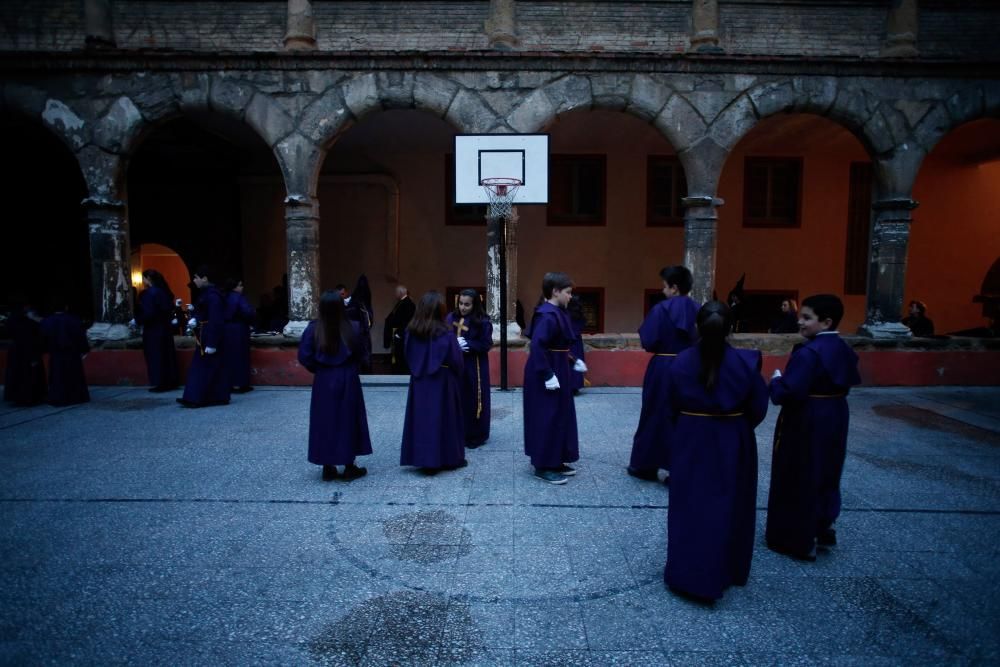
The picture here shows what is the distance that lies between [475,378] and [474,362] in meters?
0.17

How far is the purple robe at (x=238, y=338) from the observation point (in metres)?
8.83

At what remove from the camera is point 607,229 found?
13.7 meters

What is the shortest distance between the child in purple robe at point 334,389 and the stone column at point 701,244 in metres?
6.16

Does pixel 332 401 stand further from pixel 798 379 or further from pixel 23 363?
pixel 23 363

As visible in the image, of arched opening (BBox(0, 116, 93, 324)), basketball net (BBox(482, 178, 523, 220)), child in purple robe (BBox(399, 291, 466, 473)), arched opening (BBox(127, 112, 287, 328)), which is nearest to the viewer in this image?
child in purple robe (BBox(399, 291, 466, 473))

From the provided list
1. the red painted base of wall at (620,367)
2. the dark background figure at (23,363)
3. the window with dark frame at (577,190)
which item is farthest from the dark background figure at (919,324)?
the dark background figure at (23,363)

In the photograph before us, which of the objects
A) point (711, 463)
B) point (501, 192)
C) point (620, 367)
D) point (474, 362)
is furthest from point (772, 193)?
point (711, 463)

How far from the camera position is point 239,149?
13.4m

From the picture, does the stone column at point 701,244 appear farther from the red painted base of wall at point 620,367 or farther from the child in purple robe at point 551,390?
the child in purple robe at point 551,390

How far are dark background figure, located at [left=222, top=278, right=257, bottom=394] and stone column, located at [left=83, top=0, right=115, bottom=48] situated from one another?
14.1ft

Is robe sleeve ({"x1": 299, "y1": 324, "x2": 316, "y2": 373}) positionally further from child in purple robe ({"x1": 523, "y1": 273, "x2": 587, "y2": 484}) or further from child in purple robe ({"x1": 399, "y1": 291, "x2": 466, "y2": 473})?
child in purple robe ({"x1": 523, "y1": 273, "x2": 587, "y2": 484})

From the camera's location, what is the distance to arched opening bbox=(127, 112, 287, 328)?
13875mm

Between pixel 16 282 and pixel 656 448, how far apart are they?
16.1 metres

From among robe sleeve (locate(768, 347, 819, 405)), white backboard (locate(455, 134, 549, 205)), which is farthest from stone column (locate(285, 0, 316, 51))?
robe sleeve (locate(768, 347, 819, 405))
